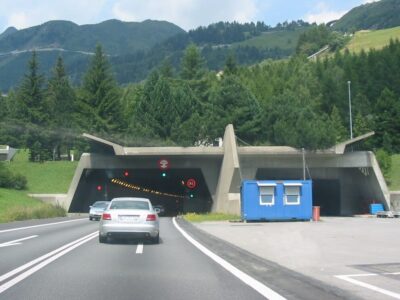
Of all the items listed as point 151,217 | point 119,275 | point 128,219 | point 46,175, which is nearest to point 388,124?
point 46,175

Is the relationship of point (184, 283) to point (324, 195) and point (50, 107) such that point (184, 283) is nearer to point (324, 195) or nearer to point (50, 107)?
point (324, 195)

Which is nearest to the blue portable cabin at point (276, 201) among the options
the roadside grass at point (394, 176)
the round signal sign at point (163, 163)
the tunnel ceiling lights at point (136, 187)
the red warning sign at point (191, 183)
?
the round signal sign at point (163, 163)

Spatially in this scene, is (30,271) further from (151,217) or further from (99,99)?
(99,99)

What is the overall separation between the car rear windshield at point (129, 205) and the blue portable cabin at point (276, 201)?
18.1 metres

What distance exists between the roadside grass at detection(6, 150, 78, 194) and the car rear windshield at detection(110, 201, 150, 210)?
4669cm

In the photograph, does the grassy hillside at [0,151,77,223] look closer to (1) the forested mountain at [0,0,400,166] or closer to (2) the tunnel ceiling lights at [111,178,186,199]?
A: (2) the tunnel ceiling lights at [111,178,186,199]

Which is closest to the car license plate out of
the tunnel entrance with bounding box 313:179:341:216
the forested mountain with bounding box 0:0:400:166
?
the forested mountain with bounding box 0:0:400:166

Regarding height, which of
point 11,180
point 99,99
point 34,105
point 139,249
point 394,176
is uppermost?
point 99,99

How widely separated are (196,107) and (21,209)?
57.1 m

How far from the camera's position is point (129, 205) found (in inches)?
825

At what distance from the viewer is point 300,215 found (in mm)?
38562

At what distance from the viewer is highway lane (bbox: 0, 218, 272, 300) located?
10.4m

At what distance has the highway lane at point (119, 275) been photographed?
34.0ft

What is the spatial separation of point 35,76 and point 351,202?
176 feet
